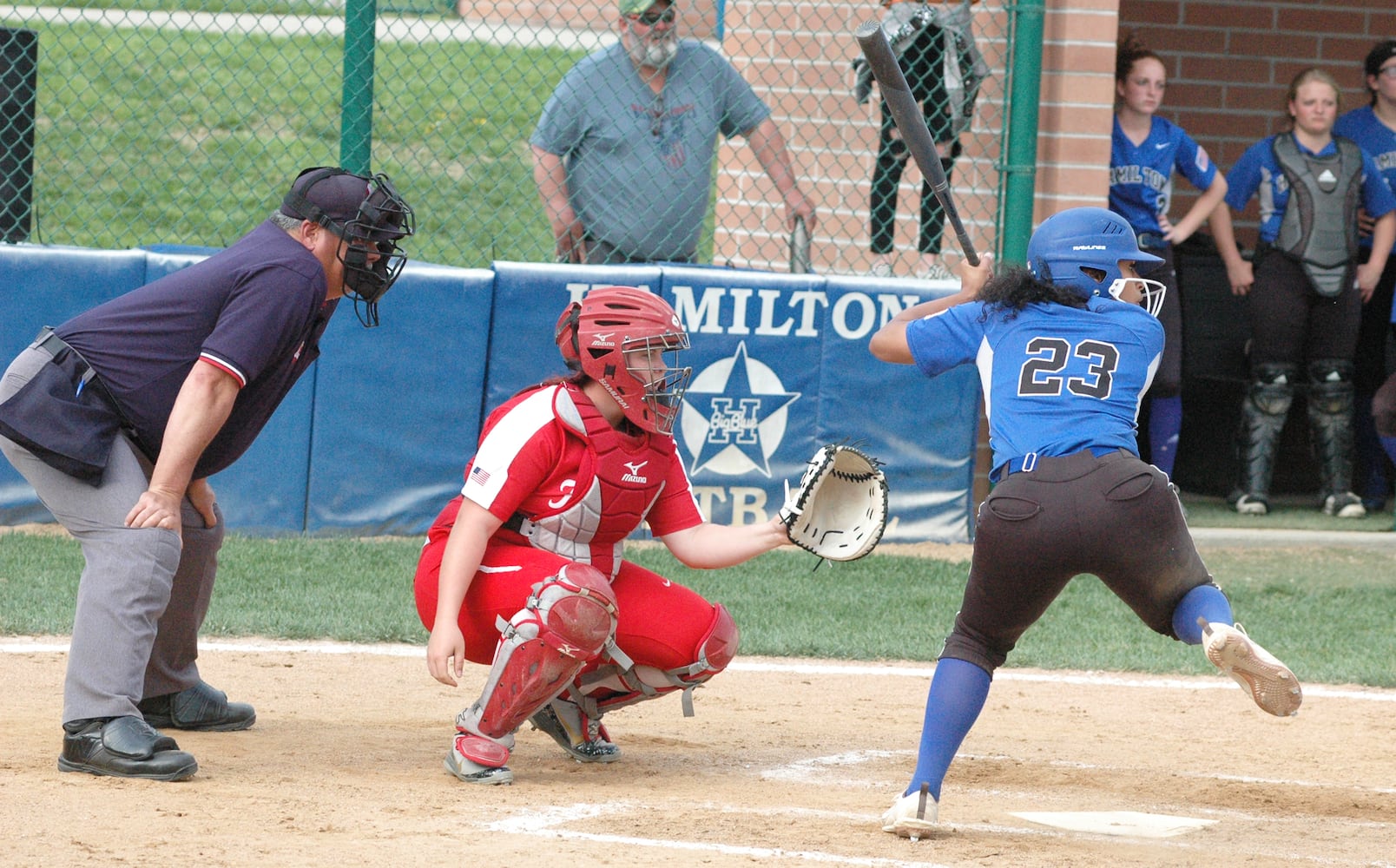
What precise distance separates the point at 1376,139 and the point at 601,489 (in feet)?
20.3

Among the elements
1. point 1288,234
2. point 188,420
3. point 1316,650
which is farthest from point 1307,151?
point 188,420

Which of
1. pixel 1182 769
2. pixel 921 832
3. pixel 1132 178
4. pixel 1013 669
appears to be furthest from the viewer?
pixel 1132 178

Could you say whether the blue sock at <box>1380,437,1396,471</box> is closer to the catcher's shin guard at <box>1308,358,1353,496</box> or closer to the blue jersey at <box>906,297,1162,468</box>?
the catcher's shin guard at <box>1308,358,1353,496</box>

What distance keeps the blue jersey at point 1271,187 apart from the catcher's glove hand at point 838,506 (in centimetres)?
501

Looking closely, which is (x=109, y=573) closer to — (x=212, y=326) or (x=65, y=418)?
(x=65, y=418)

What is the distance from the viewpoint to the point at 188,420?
3.76 metres

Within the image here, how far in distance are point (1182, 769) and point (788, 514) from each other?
1.38 m

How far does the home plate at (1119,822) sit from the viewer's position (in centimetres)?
377

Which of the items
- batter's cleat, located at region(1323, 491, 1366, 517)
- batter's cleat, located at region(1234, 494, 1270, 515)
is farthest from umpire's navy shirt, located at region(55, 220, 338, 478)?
batter's cleat, located at region(1323, 491, 1366, 517)

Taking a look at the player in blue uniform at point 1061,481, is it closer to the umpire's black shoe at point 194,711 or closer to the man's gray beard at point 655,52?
the umpire's black shoe at point 194,711

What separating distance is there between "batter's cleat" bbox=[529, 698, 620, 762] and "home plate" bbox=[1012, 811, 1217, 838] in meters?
1.06

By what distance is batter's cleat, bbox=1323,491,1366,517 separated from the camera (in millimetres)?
8625

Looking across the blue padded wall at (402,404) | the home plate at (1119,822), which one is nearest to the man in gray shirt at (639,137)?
the blue padded wall at (402,404)

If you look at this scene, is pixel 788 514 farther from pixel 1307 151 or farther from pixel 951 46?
pixel 1307 151
